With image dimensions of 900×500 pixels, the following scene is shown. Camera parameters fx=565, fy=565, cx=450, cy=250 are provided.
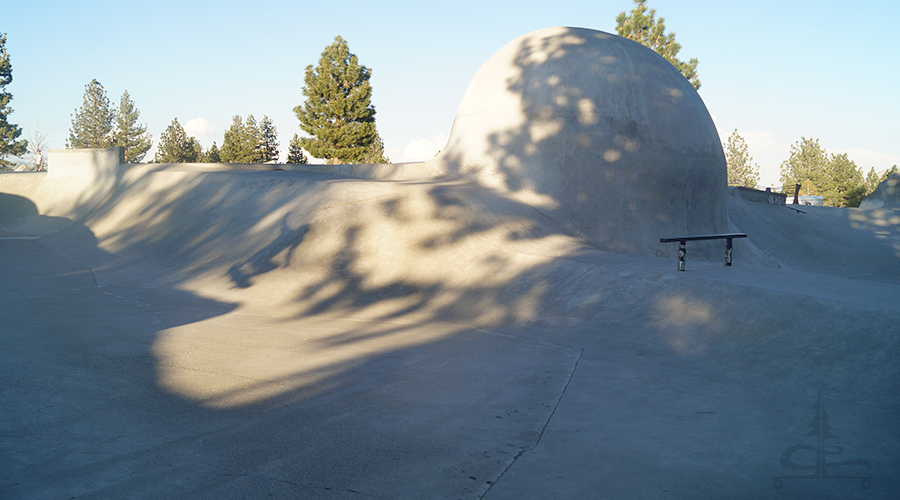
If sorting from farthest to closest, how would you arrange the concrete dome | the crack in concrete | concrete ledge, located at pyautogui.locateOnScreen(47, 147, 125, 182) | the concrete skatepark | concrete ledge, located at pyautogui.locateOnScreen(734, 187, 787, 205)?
concrete ledge, located at pyautogui.locateOnScreen(734, 187, 787, 205) → concrete ledge, located at pyautogui.locateOnScreen(47, 147, 125, 182) → the concrete dome → the concrete skatepark → the crack in concrete

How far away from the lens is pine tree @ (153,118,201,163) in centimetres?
5853

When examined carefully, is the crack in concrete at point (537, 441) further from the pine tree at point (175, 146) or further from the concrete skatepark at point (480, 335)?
the pine tree at point (175, 146)

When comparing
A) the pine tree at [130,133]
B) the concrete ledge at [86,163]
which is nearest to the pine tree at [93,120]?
the pine tree at [130,133]

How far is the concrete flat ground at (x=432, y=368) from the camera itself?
147 inches

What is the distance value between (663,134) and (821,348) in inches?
379

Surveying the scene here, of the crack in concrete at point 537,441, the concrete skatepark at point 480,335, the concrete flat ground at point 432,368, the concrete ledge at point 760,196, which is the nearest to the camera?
the crack in concrete at point 537,441

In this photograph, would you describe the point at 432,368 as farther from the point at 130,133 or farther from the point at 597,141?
the point at 130,133

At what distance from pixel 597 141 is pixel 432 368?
965 cm

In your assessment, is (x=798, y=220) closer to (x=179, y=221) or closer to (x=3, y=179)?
(x=179, y=221)

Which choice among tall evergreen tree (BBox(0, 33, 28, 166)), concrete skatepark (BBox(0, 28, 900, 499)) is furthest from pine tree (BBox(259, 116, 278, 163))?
concrete skatepark (BBox(0, 28, 900, 499))

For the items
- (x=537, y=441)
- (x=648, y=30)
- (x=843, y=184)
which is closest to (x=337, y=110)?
(x=648, y=30)

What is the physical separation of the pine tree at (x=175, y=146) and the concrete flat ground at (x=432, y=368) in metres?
50.0

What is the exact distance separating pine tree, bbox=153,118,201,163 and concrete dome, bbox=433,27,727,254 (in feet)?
169
